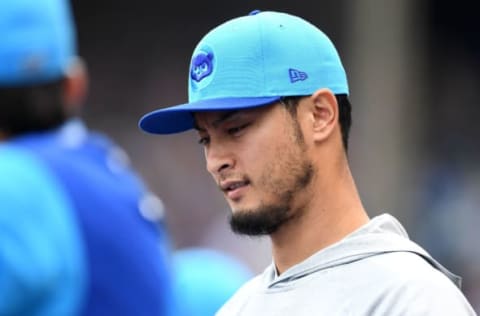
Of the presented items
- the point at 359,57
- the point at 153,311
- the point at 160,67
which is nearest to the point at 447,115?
the point at 359,57

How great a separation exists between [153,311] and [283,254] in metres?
0.77

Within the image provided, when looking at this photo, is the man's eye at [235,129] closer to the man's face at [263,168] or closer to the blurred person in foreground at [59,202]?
the man's face at [263,168]

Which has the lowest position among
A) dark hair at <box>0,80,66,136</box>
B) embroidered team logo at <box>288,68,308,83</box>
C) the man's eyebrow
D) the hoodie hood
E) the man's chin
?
the hoodie hood

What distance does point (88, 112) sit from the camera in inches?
436

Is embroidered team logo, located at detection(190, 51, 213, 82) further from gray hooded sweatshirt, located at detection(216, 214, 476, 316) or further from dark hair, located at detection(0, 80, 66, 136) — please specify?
dark hair, located at detection(0, 80, 66, 136)

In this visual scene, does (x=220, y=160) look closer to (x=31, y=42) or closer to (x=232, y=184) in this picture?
(x=232, y=184)

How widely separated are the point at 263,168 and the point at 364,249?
11.2 inches

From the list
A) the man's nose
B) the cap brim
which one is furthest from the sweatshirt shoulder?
the cap brim

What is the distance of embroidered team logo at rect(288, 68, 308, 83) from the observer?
2660 mm

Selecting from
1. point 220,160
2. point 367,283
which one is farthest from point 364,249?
point 220,160

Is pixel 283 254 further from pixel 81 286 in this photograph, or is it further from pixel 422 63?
pixel 422 63

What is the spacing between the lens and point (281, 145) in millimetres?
2643

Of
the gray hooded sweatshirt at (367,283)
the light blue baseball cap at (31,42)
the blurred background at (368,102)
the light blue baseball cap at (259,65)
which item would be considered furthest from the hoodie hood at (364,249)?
the blurred background at (368,102)

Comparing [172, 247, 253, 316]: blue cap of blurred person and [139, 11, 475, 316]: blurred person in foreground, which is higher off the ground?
[139, 11, 475, 316]: blurred person in foreground
